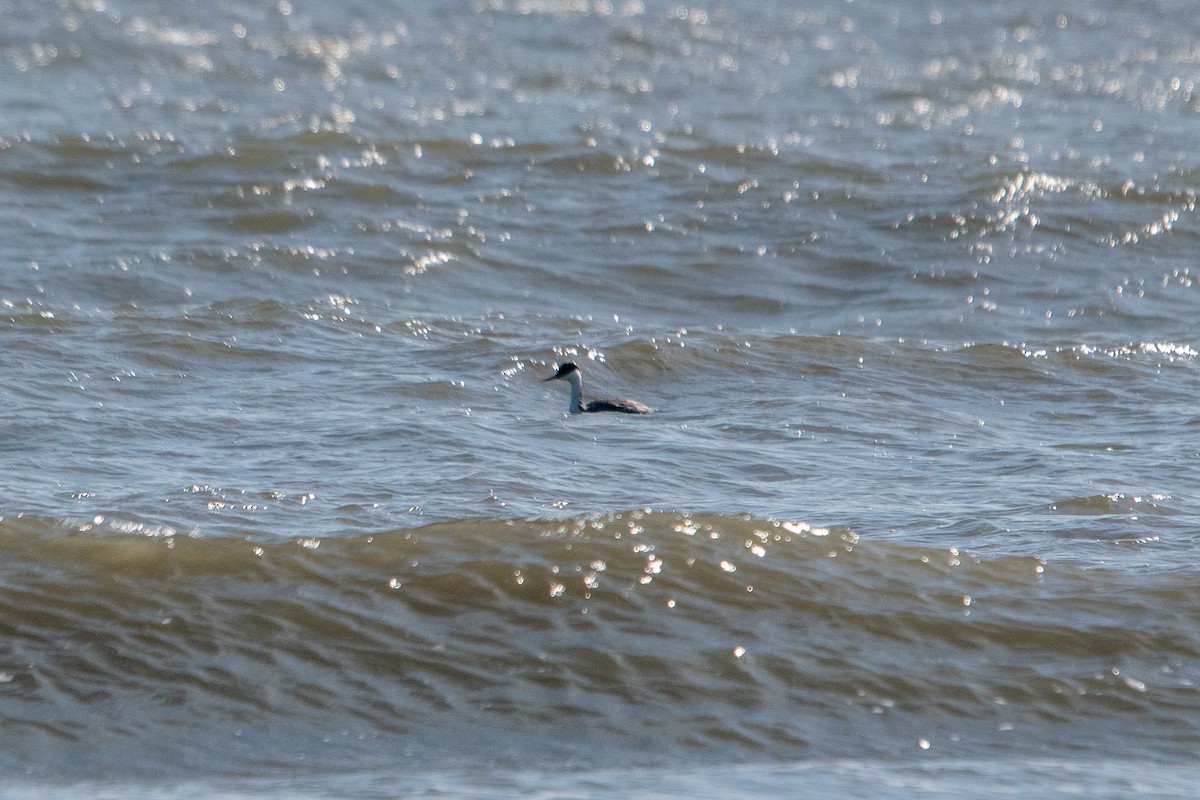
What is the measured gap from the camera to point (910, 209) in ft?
43.7

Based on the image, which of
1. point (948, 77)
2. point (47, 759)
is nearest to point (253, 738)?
point (47, 759)

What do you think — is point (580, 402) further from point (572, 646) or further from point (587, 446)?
point (572, 646)

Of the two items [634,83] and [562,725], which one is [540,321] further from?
[634,83]

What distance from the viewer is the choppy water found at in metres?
5.00

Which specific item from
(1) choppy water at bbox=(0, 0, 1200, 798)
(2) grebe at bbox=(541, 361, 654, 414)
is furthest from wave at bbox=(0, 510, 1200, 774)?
(2) grebe at bbox=(541, 361, 654, 414)

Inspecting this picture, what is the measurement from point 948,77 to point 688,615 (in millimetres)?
16548

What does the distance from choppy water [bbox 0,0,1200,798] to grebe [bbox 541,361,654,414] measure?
0.32ft

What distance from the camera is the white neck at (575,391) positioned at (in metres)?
8.66

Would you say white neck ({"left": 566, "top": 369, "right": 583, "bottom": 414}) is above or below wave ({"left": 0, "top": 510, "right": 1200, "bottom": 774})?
above

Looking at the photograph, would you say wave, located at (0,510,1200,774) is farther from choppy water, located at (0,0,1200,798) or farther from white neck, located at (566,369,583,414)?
white neck, located at (566,369,583,414)

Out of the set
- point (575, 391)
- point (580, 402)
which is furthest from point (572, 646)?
point (575, 391)

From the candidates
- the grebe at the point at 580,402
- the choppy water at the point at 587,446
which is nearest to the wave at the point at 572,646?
the choppy water at the point at 587,446

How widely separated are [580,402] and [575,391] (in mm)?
205

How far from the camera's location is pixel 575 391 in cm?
892
